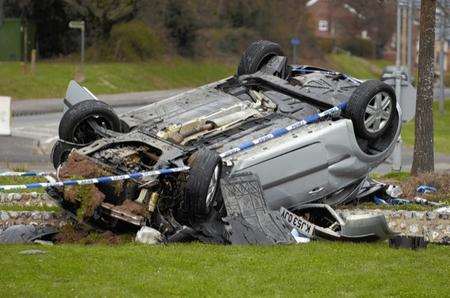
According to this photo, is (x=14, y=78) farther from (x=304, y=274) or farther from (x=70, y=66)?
(x=304, y=274)

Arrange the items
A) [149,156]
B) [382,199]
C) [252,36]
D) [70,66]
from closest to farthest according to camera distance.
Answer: [149,156]
[382,199]
[70,66]
[252,36]

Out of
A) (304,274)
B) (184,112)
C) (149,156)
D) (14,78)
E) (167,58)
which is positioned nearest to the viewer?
(304,274)

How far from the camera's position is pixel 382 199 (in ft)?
43.2

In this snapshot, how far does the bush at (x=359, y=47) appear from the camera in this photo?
284 ft

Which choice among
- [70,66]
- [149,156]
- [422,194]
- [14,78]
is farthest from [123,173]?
[70,66]

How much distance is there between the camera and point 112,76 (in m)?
44.2

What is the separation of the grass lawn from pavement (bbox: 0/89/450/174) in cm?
1018

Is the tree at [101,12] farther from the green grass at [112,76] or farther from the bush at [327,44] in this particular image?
the bush at [327,44]

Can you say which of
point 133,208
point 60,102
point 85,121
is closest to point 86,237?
point 133,208

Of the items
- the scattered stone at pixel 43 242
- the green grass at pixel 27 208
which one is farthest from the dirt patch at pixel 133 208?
the green grass at pixel 27 208

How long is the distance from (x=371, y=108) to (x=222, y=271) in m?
3.77

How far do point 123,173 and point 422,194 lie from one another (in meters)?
4.98

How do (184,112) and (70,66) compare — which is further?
(70,66)

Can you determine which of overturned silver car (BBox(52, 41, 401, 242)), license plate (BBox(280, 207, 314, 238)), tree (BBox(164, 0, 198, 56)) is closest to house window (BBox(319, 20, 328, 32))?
tree (BBox(164, 0, 198, 56))
